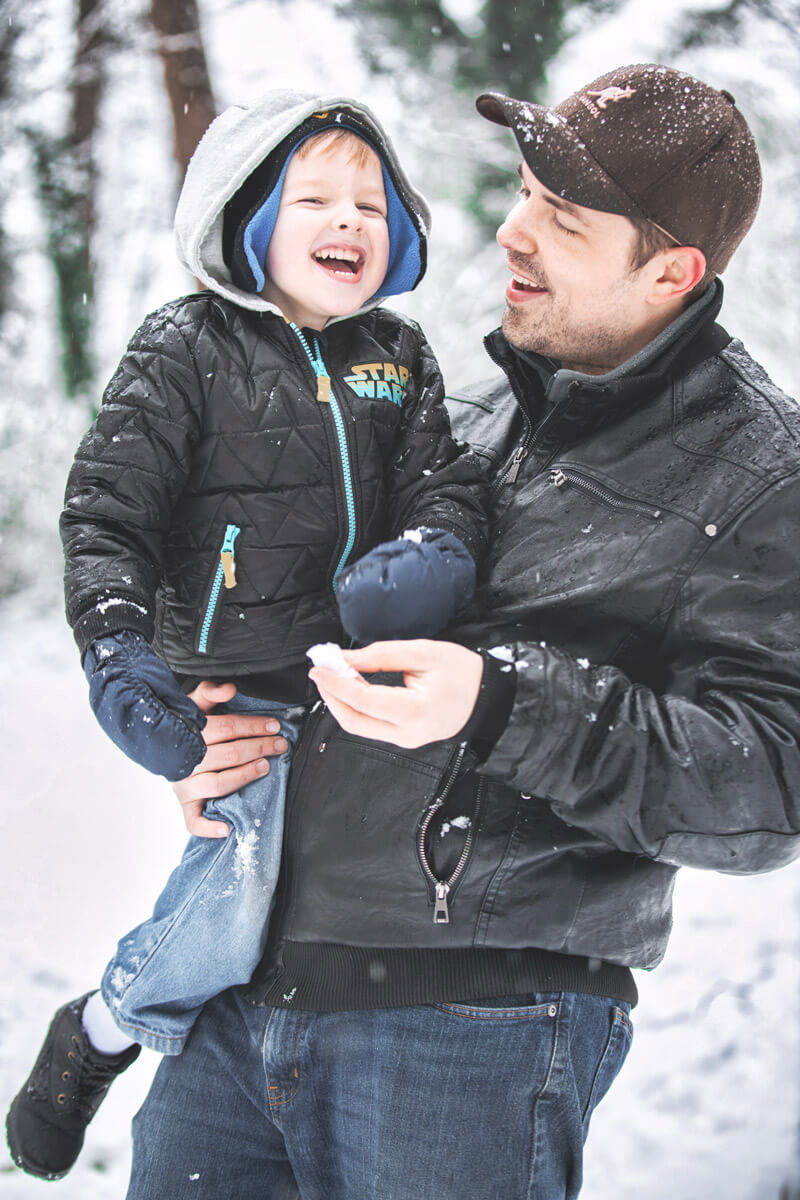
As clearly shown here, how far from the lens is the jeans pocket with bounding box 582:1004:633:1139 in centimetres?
153

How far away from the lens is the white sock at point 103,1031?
1.89 meters

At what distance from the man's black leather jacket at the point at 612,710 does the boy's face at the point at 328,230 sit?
46 centimetres

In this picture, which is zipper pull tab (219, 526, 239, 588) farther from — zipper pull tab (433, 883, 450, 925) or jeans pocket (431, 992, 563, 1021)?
jeans pocket (431, 992, 563, 1021)

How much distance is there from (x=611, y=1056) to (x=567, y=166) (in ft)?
4.94

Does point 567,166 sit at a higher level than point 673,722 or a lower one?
higher

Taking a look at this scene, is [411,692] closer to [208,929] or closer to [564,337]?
[208,929]

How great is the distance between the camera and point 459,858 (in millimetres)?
1468

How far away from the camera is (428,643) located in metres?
1.28

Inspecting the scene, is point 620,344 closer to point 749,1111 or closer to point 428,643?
point 428,643

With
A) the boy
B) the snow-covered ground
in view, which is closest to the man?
the boy

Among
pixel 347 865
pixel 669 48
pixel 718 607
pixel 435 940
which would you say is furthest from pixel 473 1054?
pixel 669 48

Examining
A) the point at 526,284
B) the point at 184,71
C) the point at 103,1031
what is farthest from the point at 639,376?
the point at 184,71

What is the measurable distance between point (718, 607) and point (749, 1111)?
2.19 m

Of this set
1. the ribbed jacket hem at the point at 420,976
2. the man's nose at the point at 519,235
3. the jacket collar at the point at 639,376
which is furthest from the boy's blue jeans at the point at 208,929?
the man's nose at the point at 519,235
